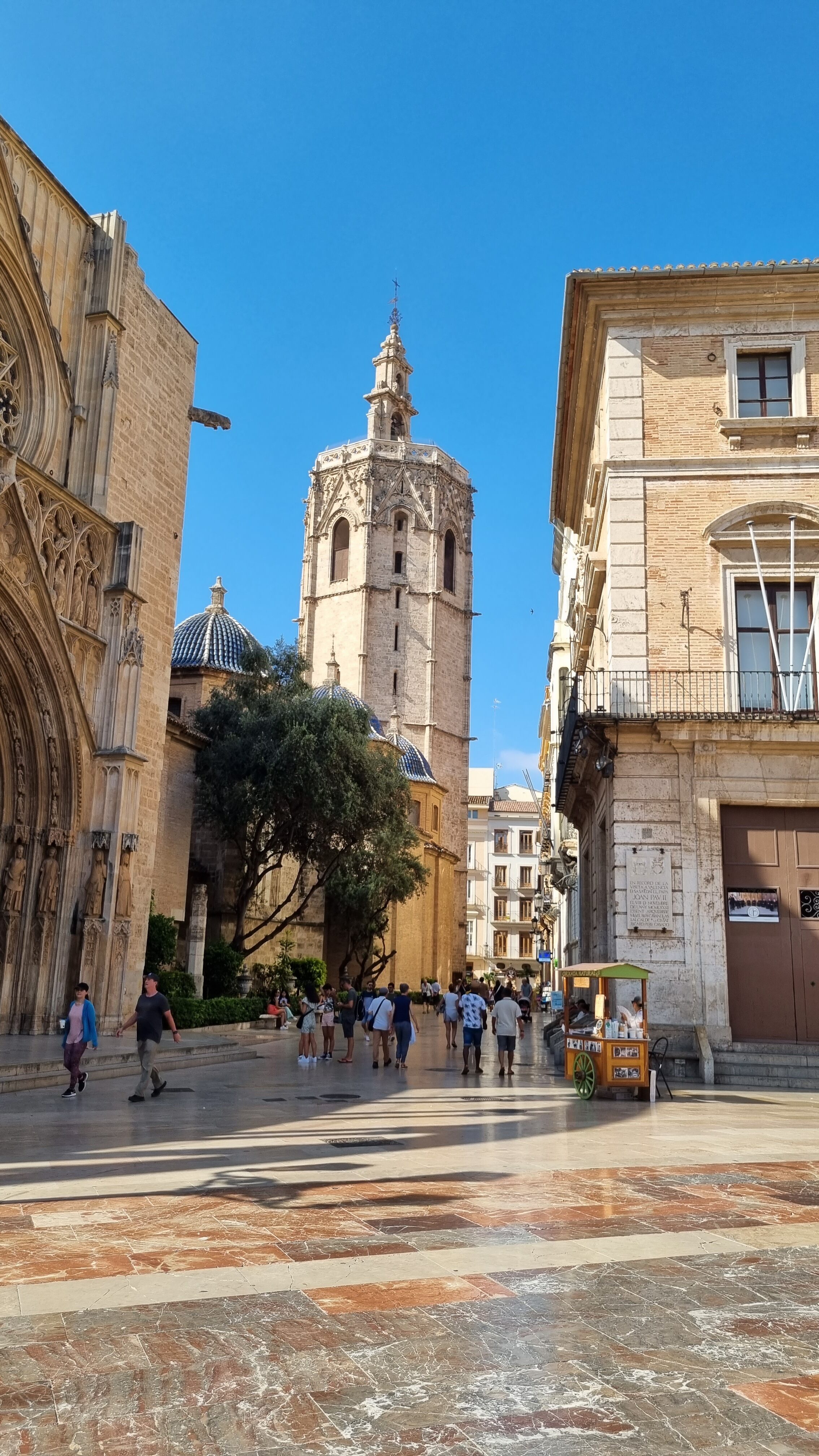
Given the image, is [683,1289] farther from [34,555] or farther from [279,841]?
[279,841]

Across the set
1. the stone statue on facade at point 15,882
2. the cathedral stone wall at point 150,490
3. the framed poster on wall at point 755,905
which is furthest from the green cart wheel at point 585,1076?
the stone statue on facade at point 15,882

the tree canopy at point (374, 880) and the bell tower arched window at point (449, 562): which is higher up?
the bell tower arched window at point (449, 562)

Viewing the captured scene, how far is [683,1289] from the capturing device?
4.85m

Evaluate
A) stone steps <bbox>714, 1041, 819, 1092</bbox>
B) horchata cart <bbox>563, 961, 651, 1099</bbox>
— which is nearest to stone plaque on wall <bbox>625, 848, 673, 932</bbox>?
horchata cart <bbox>563, 961, 651, 1099</bbox>

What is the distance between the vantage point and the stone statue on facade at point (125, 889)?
→ 19.6 meters

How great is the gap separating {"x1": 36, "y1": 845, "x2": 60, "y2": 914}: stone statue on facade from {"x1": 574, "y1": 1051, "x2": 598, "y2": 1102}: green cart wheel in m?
9.53

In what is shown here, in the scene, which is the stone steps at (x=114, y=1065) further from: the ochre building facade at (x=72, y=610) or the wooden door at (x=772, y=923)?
the wooden door at (x=772, y=923)

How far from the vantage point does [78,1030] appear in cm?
1181

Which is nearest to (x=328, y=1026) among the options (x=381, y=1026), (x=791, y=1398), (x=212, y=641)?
(x=381, y=1026)

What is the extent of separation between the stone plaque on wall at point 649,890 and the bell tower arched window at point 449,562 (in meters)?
55.2

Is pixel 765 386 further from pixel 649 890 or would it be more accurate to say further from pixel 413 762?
pixel 413 762

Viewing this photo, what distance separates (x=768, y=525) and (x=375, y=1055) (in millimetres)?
10832

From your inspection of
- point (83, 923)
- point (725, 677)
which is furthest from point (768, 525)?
point (83, 923)

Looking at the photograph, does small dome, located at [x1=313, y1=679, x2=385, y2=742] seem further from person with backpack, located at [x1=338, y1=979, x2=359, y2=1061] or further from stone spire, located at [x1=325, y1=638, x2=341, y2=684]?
person with backpack, located at [x1=338, y1=979, x2=359, y2=1061]
